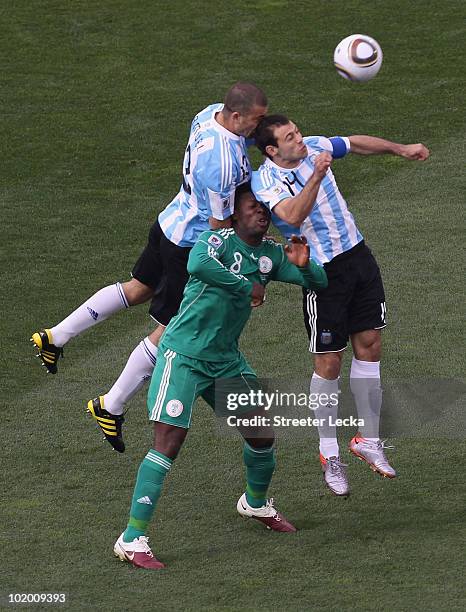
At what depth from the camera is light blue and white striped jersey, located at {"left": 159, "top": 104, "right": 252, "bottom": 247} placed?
7.22m

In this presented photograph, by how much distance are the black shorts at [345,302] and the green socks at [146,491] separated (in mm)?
1309

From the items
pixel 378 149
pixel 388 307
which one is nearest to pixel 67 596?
pixel 378 149

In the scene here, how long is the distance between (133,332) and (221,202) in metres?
2.95

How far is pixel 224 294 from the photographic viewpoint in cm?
673

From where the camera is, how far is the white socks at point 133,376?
796 cm

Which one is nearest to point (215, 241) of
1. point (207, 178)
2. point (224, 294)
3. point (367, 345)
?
point (224, 294)

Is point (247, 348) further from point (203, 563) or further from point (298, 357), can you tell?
point (203, 563)

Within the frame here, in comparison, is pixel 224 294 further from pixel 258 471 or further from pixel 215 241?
pixel 258 471

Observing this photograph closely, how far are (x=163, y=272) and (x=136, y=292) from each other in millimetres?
285

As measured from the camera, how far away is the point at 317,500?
7617 mm

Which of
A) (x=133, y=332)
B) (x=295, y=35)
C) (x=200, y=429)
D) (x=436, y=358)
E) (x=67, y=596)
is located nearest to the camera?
(x=67, y=596)

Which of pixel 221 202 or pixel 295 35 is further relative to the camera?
pixel 295 35

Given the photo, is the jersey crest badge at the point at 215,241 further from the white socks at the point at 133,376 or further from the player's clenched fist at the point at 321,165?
the white socks at the point at 133,376

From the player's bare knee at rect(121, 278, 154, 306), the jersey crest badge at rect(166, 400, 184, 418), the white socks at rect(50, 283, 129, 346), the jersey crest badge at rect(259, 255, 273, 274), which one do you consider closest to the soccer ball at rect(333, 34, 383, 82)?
the jersey crest badge at rect(259, 255, 273, 274)
